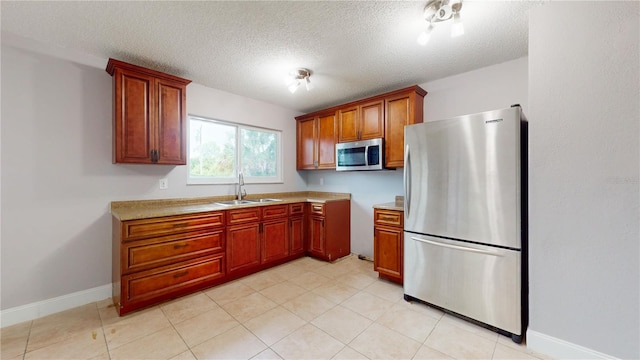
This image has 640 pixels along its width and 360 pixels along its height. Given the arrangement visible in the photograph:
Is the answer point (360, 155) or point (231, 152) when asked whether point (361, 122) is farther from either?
point (231, 152)

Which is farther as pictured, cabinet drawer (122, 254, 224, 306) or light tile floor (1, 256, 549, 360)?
cabinet drawer (122, 254, 224, 306)

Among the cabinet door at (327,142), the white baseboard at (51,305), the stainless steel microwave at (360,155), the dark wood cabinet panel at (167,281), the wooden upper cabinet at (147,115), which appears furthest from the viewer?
the cabinet door at (327,142)

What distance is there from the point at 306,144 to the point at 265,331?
2.82 m

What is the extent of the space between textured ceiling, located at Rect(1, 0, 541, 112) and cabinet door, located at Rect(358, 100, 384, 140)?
391 mm

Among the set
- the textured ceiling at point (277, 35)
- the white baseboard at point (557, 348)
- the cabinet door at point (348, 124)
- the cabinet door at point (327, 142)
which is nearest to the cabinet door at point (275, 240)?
the cabinet door at point (327, 142)

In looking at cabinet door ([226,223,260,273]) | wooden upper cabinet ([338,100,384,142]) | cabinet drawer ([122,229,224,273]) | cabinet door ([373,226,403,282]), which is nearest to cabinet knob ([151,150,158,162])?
cabinet drawer ([122,229,224,273])

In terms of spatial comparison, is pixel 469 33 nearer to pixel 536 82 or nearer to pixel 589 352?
pixel 536 82

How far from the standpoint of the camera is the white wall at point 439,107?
98.7 inches

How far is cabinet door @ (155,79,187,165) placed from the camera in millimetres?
2527

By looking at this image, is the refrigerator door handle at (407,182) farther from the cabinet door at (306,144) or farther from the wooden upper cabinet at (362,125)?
the cabinet door at (306,144)

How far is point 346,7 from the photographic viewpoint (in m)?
1.70

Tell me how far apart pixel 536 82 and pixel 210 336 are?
2997 millimetres

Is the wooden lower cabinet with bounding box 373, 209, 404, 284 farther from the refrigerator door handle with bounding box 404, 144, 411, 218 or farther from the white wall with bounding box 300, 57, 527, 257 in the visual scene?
the white wall with bounding box 300, 57, 527, 257

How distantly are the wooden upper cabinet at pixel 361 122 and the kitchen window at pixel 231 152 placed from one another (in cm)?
116
